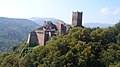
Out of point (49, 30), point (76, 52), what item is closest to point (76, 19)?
point (49, 30)

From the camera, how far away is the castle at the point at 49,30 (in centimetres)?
7081

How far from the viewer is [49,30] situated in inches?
2793

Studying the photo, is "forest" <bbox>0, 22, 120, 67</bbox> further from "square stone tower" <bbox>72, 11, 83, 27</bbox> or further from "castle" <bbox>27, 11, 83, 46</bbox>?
"square stone tower" <bbox>72, 11, 83, 27</bbox>

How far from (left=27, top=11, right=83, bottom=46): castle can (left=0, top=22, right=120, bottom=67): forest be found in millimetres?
3378

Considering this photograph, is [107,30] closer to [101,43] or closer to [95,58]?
[101,43]

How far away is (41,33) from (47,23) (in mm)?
3011

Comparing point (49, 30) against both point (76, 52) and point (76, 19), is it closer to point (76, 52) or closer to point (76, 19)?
point (76, 19)

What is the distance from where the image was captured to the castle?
232 ft

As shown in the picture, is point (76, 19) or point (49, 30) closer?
point (49, 30)

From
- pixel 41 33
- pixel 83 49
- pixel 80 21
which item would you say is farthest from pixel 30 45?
pixel 83 49

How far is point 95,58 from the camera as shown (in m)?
60.4

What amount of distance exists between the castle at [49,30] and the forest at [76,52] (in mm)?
3378

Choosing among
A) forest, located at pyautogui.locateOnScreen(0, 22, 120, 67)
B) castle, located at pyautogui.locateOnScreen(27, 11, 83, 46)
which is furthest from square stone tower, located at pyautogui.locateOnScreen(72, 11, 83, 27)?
forest, located at pyautogui.locateOnScreen(0, 22, 120, 67)

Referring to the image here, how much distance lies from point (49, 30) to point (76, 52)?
12411 millimetres
